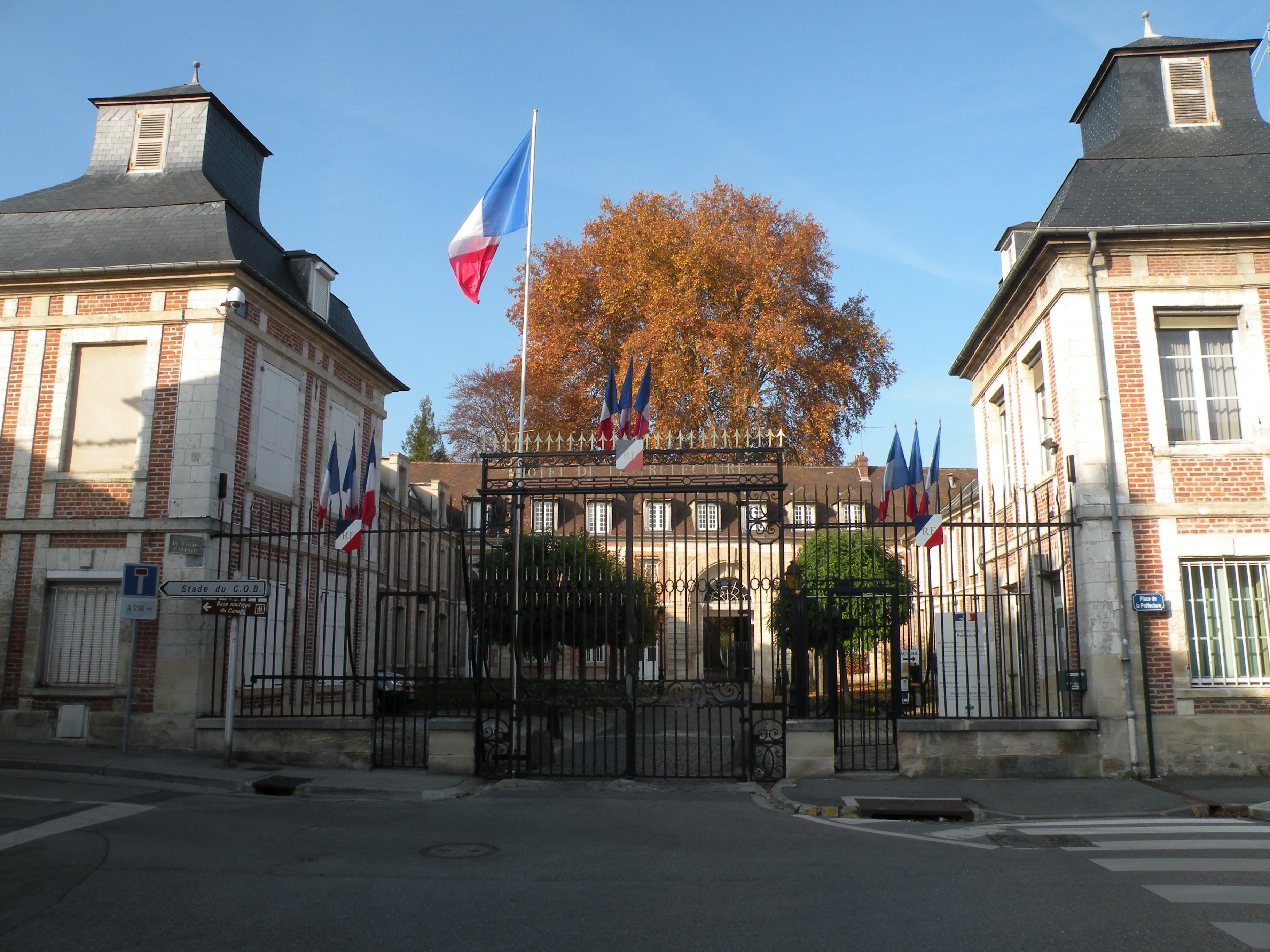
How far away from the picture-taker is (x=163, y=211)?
14.9 metres

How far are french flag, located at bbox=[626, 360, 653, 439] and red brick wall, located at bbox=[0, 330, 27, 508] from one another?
352 inches

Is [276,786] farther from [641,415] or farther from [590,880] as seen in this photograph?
[641,415]

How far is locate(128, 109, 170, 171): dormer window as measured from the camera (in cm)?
1619

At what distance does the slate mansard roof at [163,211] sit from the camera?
14.1 meters

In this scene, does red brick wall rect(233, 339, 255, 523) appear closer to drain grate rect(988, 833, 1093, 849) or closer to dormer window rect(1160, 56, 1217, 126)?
drain grate rect(988, 833, 1093, 849)

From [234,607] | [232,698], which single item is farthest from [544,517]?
[232,698]

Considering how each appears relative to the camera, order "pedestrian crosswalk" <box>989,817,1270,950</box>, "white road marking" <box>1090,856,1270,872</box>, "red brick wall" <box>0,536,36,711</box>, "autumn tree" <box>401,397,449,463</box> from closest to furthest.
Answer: "pedestrian crosswalk" <box>989,817,1270,950</box>
"white road marking" <box>1090,856,1270,872</box>
"red brick wall" <box>0,536,36,711</box>
"autumn tree" <box>401,397,449,463</box>

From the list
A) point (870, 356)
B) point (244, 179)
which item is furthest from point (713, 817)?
point (870, 356)

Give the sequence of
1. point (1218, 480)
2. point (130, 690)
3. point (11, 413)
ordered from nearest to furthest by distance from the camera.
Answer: point (1218, 480) < point (130, 690) < point (11, 413)

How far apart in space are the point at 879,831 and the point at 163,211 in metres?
13.3

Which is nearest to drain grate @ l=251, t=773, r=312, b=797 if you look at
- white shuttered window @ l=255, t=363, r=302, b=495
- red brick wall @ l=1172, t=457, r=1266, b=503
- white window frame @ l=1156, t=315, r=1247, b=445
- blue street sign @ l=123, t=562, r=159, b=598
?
blue street sign @ l=123, t=562, r=159, b=598

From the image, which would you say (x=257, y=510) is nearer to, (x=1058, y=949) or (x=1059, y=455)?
(x=1059, y=455)

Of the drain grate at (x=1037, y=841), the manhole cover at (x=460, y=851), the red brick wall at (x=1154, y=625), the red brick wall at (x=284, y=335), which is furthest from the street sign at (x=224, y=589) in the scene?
the red brick wall at (x=1154, y=625)

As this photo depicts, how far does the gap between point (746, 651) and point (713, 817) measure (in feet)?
7.31
